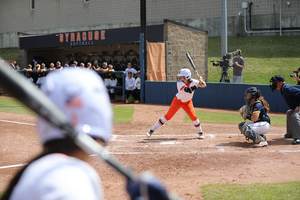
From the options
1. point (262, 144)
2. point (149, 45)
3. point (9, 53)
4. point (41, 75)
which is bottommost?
point (262, 144)

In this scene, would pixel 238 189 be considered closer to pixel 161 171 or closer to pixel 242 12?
pixel 161 171

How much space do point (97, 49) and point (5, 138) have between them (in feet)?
55.4

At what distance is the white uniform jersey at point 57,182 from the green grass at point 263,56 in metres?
21.0

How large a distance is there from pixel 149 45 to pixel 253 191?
1350cm

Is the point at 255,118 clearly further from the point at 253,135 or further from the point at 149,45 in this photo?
the point at 149,45

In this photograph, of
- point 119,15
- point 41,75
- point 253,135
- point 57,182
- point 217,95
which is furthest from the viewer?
point 119,15

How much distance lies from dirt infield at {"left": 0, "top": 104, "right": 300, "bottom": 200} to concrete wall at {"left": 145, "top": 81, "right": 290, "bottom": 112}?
340 centimetres

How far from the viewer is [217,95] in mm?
15039

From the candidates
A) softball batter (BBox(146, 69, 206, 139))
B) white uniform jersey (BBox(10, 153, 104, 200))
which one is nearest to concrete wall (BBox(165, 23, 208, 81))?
softball batter (BBox(146, 69, 206, 139))

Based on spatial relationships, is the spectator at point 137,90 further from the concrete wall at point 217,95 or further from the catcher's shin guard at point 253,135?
the catcher's shin guard at point 253,135

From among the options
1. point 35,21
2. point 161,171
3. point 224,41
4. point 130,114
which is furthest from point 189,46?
point 35,21

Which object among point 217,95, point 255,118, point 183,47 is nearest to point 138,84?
point 183,47

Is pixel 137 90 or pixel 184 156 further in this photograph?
pixel 137 90

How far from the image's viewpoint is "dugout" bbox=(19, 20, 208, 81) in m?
18.1
